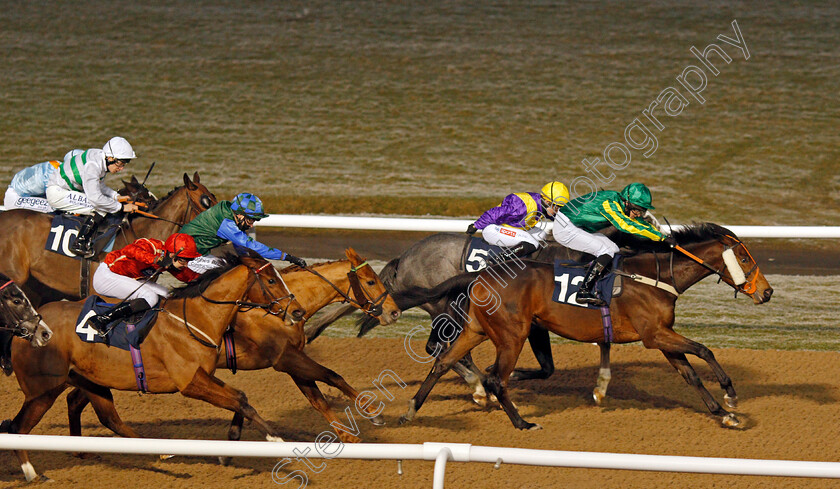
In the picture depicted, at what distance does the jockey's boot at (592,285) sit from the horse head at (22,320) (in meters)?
3.36

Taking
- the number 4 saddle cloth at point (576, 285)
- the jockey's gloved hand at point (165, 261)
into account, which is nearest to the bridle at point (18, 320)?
the jockey's gloved hand at point (165, 261)

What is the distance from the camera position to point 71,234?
298 inches

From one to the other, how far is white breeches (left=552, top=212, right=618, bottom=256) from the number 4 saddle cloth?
0.18 meters

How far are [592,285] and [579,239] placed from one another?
423mm

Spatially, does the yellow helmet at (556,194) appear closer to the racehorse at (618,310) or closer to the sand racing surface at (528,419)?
the racehorse at (618,310)

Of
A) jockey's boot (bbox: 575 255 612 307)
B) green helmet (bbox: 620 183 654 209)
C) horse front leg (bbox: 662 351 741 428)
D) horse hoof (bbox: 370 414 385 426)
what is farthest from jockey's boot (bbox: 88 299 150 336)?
horse front leg (bbox: 662 351 741 428)

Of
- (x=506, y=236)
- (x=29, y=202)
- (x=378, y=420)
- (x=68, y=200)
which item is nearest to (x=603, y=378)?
(x=506, y=236)

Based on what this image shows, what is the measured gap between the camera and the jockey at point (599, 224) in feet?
21.5

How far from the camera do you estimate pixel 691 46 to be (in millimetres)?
20859

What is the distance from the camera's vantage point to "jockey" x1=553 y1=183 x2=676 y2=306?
6.54 meters

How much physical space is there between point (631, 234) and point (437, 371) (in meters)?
1.67

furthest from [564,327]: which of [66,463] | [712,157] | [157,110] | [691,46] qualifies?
[691,46]

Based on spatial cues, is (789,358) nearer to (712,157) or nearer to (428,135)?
(712,157)

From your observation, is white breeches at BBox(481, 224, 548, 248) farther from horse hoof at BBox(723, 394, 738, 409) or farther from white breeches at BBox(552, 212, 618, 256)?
horse hoof at BBox(723, 394, 738, 409)
